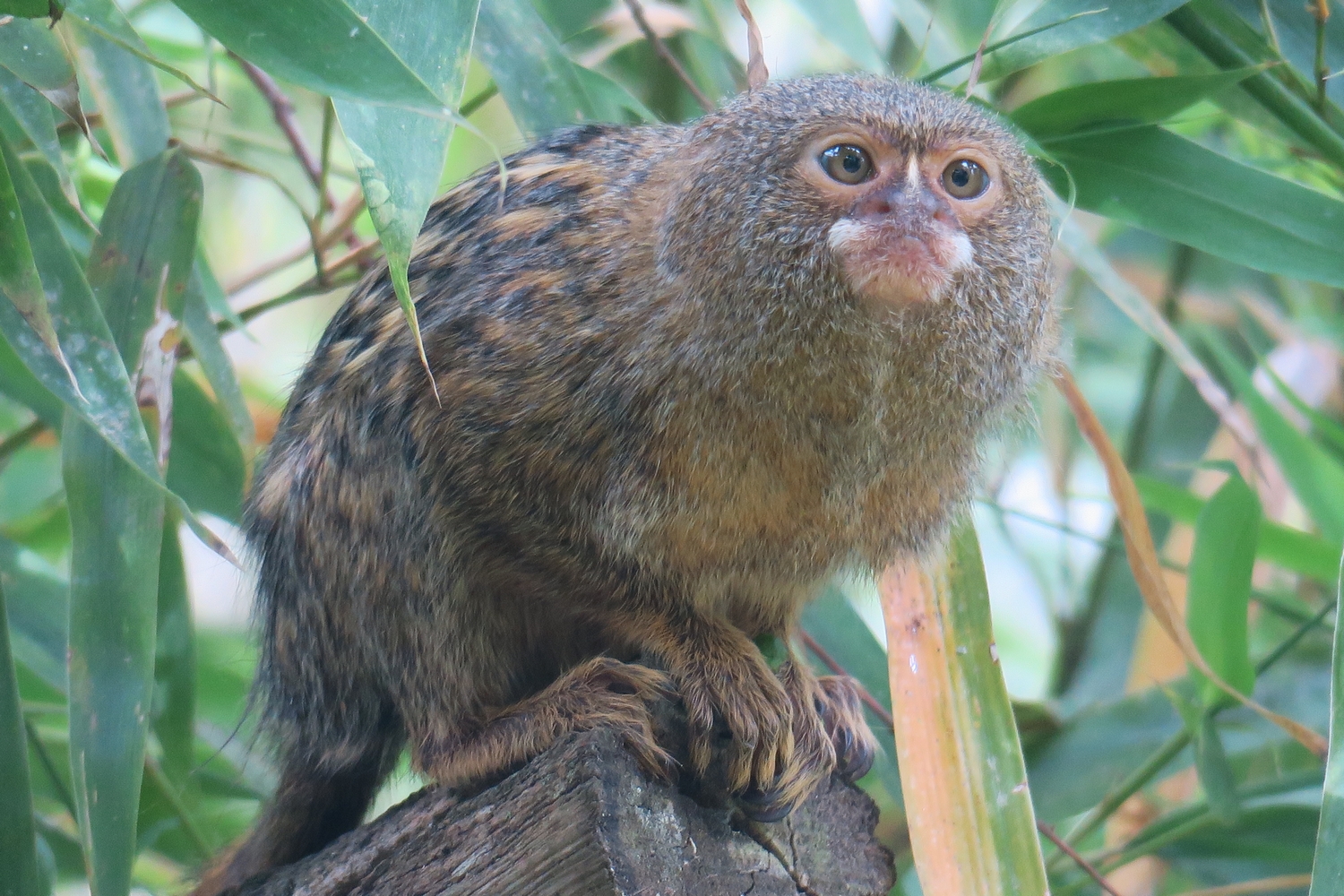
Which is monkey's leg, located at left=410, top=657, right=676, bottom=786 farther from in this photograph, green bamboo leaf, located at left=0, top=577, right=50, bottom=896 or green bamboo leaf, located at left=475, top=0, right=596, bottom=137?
green bamboo leaf, located at left=475, top=0, right=596, bottom=137

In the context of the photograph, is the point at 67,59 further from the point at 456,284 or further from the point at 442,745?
the point at 442,745

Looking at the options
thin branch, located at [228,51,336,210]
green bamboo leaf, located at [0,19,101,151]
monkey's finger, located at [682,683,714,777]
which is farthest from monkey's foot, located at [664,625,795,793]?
thin branch, located at [228,51,336,210]

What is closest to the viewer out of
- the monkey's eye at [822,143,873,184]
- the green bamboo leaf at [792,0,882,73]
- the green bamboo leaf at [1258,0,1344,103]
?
the monkey's eye at [822,143,873,184]

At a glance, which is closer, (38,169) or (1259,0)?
(1259,0)

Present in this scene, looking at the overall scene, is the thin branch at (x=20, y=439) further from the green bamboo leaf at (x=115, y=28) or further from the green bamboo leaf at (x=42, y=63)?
the green bamboo leaf at (x=115, y=28)

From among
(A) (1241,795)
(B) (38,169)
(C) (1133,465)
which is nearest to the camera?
(B) (38,169)

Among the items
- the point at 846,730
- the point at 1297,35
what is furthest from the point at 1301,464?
the point at 846,730

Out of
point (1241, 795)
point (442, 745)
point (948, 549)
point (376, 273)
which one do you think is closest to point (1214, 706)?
point (1241, 795)

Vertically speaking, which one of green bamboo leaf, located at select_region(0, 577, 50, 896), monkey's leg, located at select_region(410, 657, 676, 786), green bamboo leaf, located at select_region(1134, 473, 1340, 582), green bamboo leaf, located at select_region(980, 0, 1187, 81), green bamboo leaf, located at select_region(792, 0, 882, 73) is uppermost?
green bamboo leaf, located at select_region(792, 0, 882, 73)
